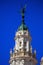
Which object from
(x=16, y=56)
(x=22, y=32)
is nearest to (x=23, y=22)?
(x=22, y=32)

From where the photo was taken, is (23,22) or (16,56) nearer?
(16,56)

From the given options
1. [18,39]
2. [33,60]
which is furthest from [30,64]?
[18,39]

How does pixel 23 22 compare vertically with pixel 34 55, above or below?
above

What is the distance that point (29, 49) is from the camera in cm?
10988

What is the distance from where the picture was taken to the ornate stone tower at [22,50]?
352 ft

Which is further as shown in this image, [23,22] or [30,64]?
[23,22]

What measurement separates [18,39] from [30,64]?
817 centimetres

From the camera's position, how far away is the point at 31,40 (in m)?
113

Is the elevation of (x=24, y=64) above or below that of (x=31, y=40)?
below

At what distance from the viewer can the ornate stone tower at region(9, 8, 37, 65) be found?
107188mm

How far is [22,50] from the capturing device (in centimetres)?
10831

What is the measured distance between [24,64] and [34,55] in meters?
4.66

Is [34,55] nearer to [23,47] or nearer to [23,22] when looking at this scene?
[23,47]

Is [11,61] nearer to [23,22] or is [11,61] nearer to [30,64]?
[30,64]
